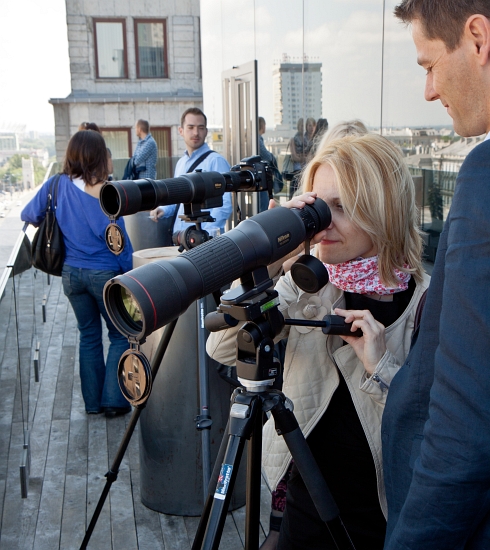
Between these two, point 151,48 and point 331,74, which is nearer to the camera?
point 331,74

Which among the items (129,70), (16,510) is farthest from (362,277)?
(129,70)

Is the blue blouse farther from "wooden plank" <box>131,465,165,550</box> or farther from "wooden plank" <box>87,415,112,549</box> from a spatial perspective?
"wooden plank" <box>131,465,165,550</box>

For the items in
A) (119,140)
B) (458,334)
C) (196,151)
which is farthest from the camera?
(119,140)

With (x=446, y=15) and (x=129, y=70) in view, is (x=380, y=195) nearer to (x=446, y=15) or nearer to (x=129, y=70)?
(x=446, y=15)

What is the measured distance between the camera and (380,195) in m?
1.63

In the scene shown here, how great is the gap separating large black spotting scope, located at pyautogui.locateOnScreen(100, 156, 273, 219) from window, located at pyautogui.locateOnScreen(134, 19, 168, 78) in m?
19.5

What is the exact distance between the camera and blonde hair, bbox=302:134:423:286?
1626mm

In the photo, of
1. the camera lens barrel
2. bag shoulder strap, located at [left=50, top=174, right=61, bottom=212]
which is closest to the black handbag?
bag shoulder strap, located at [left=50, top=174, right=61, bottom=212]

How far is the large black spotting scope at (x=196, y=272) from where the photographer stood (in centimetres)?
112

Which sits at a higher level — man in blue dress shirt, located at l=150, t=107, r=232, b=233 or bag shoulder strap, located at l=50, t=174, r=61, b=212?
man in blue dress shirt, located at l=150, t=107, r=232, b=233

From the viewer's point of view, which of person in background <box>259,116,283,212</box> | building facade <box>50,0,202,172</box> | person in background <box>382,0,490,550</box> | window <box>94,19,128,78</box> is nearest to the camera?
person in background <box>382,0,490,550</box>

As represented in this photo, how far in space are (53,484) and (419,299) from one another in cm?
269

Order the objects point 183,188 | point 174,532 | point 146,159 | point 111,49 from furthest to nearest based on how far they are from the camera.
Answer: point 111,49
point 146,159
point 174,532
point 183,188

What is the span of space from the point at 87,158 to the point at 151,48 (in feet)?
59.6
